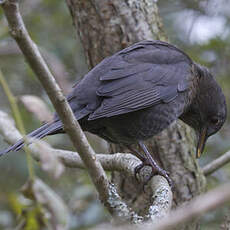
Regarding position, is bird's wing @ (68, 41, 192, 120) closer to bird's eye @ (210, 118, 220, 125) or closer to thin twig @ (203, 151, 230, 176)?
bird's eye @ (210, 118, 220, 125)

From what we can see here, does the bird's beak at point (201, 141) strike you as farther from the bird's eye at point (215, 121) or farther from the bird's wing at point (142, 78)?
the bird's wing at point (142, 78)

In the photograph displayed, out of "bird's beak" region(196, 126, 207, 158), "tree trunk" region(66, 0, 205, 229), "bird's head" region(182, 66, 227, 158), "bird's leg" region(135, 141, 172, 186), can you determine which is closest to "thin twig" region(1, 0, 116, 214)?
"bird's leg" region(135, 141, 172, 186)

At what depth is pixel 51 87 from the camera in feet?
5.54

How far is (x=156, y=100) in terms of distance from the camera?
12.3 feet

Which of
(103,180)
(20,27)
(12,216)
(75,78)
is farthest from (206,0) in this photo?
(20,27)

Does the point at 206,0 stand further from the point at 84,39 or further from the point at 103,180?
the point at 103,180

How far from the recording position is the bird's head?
440 cm

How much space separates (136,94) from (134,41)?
27.5 inches

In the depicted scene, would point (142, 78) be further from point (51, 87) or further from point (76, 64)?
point (76, 64)

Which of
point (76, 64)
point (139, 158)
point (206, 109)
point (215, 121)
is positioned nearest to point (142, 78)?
point (139, 158)

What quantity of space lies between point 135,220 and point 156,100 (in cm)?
156

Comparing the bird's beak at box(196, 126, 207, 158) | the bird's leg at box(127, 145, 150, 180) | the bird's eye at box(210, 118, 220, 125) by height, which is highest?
the bird's leg at box(127, 145, 150, 180)

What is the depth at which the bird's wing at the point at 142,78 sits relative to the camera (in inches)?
140

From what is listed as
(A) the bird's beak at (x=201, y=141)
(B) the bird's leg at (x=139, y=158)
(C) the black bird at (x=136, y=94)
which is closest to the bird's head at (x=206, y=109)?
(A) the bird's beak at (x=201, y=141)
